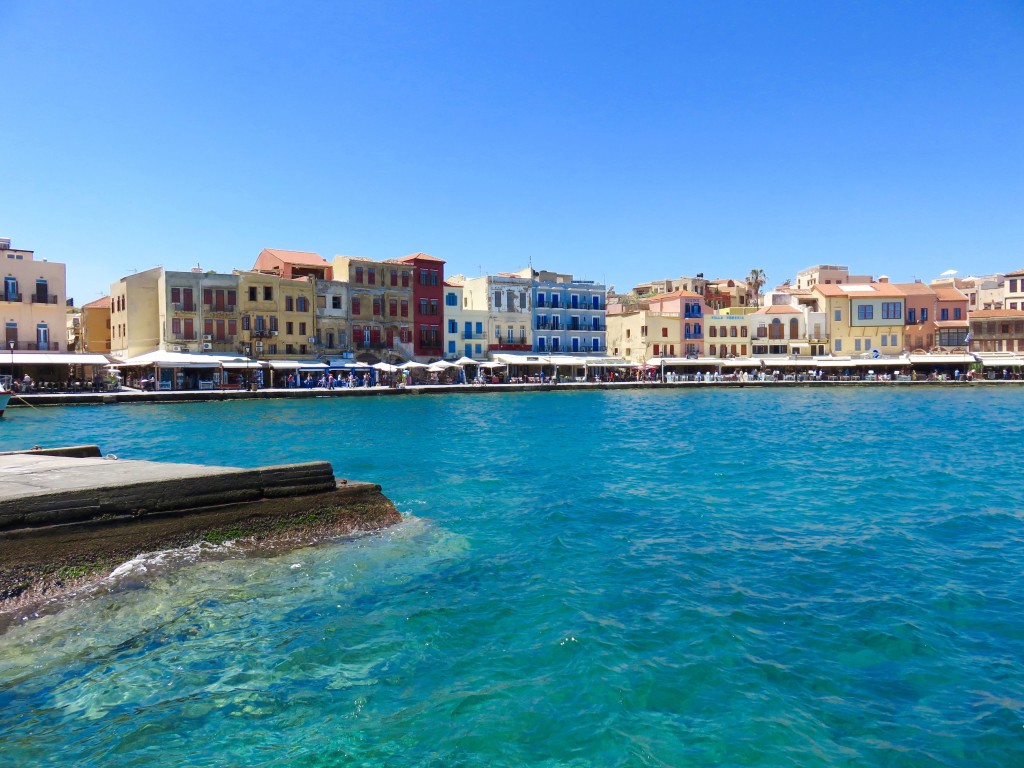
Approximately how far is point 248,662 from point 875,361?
70608mm

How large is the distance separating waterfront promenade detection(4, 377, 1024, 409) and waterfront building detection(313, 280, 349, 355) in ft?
22.5

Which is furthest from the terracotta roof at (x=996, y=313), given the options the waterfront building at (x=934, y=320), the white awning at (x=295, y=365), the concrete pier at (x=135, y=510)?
the concrete pier at (x=135, y=510)

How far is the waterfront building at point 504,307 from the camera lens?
63594 mm

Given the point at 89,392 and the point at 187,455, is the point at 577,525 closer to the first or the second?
the point at 187,455

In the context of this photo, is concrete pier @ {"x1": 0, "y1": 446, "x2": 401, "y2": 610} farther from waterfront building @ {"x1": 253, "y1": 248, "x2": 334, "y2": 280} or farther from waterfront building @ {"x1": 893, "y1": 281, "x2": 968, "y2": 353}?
waterfront building @ {"x1": 893, "y1": 281, "x2": 968, "y2": 353}

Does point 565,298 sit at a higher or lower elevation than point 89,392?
higher

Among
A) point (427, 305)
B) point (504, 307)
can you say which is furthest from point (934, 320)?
point (427, 305)

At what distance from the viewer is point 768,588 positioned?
859 cm

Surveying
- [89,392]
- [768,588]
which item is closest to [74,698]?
[768,588]

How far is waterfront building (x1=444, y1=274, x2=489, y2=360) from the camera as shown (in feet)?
202

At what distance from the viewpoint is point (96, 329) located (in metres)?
55.5

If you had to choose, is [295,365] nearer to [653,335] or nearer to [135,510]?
[653,335]

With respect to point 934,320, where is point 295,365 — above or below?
below

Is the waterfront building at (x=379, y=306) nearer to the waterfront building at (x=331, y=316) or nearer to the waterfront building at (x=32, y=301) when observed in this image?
the waterfront building at (x=331, y=316)
